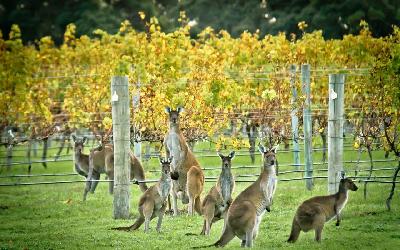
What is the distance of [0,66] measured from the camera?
83.6 ft

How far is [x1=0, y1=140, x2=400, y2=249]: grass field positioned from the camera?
13.0m

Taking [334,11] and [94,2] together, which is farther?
[94,2]

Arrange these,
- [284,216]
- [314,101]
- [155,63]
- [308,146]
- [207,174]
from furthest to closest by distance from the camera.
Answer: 1. [314,101]
2. [207,174]
3. [155,63]
4. [308,146]
5. [284,216]

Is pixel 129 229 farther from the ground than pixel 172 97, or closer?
closer

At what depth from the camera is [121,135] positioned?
50.0ft

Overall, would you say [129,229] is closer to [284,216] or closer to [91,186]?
[284,216]

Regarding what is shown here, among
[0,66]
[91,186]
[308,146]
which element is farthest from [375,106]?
[0,66]

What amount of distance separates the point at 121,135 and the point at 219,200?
2.26 m

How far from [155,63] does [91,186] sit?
3190 millimetres

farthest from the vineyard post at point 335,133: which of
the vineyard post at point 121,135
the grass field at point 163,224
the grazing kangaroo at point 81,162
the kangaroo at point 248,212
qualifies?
the grazing kangaroo at point 81,162

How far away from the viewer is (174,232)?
14016mm

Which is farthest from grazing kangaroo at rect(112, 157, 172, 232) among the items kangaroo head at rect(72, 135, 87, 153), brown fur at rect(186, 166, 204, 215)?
kangaroo head at rect(72, 135, 87, 153)

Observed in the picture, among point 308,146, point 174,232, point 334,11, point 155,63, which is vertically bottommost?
point 174,232

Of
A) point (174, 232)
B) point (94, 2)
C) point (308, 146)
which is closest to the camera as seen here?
point (174, 232)
